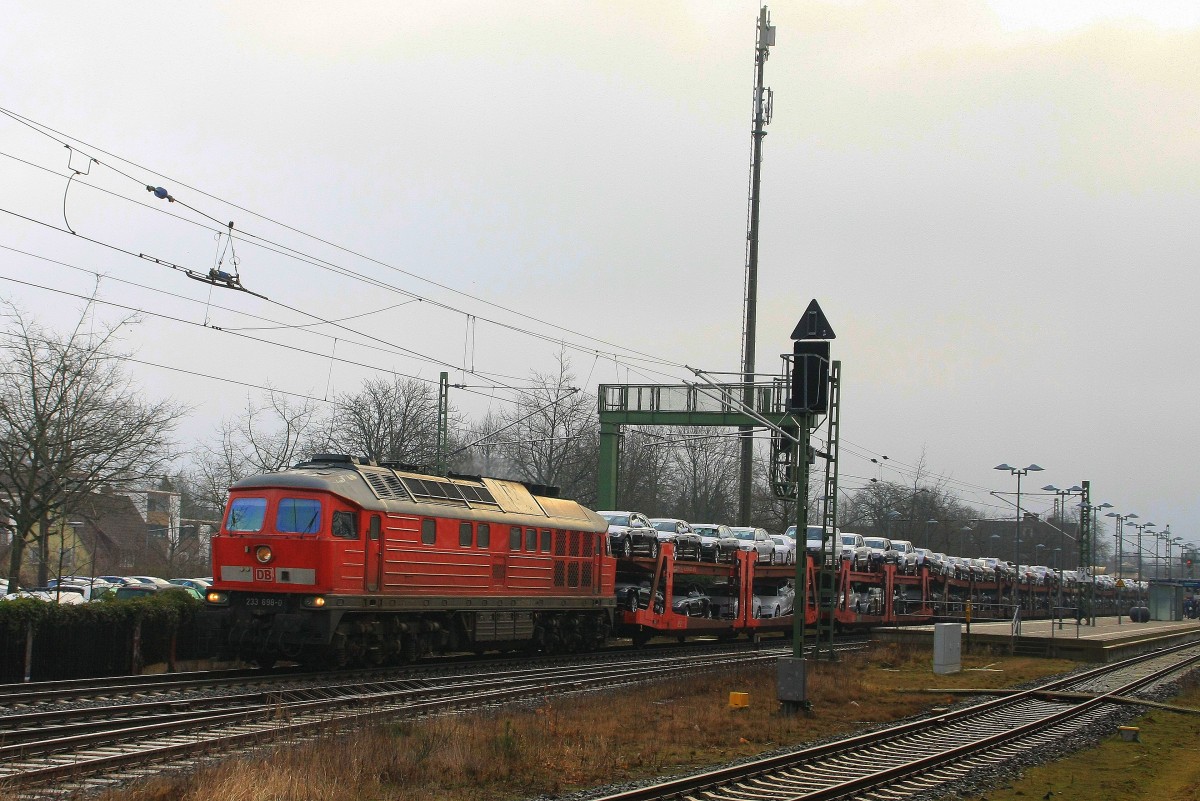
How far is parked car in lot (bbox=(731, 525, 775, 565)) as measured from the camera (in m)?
39.9

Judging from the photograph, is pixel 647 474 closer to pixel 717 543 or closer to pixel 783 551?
pixel 783 551

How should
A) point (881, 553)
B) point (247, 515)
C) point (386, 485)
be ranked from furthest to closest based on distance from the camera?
point (881, 553) → point (386, 485) → point (247, 515)

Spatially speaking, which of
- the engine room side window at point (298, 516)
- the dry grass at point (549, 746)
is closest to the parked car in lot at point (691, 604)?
the dry grass at point (549, 746)

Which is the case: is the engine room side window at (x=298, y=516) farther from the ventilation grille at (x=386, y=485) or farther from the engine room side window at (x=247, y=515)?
the ventilation grille at (x=386, y=485)

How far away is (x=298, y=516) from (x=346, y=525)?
881 millimetres

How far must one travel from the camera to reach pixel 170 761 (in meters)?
13.3

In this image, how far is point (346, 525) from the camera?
22.5m

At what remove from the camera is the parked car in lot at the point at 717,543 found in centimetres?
3778

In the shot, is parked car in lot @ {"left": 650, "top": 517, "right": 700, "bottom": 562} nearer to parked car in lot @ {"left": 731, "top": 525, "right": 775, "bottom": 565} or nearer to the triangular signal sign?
parked car in lot @ {"left": 731, "top": 525, "right": 775, "bottom": 565}

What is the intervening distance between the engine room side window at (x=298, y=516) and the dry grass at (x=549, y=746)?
5382 millimetres

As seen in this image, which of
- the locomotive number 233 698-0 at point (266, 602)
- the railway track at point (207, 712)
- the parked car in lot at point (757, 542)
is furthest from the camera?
the parked car in lot at point (757, 542)

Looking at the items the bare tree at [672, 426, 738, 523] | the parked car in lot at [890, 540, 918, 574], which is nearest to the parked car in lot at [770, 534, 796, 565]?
the parked car in lot at [890, 540, 918, 574]

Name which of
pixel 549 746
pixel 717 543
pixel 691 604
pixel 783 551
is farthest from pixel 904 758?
pixel 783 551

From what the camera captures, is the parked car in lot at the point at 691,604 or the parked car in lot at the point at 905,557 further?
the parked car in lot at the point at 905,557
